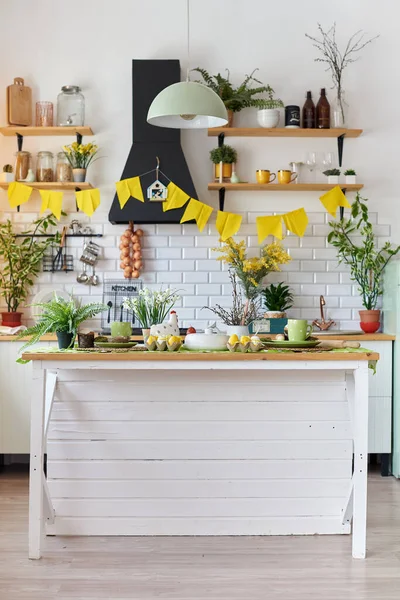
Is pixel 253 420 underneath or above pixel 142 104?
underneath

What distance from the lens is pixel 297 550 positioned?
3.62 meters

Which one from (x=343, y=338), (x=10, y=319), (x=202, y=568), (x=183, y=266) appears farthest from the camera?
(x=183, y=266)

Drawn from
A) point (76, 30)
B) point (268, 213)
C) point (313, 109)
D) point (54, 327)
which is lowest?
point (54, 327)

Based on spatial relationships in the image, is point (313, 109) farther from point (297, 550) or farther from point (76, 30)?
point (297, 550)

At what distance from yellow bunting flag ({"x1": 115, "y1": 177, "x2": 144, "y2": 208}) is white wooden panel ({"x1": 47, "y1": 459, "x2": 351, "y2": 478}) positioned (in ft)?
7.31

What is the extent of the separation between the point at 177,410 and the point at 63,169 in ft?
8.28

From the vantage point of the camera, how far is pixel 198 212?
5480 millimetres

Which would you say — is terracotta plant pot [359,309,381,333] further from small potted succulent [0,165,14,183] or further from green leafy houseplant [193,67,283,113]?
small potted succulent [0,165,14,183]

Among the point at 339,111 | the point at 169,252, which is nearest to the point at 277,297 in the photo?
the point at 169,252

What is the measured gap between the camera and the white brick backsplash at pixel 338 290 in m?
5.79

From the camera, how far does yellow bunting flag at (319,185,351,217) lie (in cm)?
551

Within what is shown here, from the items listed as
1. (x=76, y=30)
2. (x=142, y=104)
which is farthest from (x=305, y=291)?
(x=76, y=30)

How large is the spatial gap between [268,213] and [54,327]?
8.37 ft

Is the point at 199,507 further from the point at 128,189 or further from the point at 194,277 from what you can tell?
the point at 128,189
